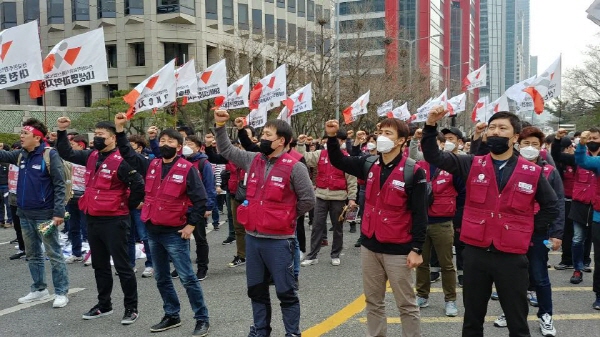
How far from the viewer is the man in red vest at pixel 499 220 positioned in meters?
4.02

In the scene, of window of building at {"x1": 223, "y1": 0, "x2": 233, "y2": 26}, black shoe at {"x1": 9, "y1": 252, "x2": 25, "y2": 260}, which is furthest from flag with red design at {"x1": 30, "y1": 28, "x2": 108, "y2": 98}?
window of building at {"x1": 223, "y1": 0, "x2": 233, "y2": 26}

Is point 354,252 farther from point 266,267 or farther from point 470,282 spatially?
point 470,282

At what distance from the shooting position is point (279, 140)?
16.1ft

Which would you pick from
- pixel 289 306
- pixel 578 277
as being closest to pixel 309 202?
pixel 289 306

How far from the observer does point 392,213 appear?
4480 mm

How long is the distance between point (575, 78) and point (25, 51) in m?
51.6

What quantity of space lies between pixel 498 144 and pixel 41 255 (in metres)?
5.38

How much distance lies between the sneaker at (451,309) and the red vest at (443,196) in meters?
0.94

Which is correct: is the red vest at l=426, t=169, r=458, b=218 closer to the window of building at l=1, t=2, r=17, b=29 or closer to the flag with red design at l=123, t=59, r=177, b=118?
the flag with red design at l=123, t=59, r=177, b=118

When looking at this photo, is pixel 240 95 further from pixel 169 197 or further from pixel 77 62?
pixel 169 197

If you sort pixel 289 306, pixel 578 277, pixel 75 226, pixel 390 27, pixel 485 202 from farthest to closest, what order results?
pixel 390 27 < pixel 75 226 < pixel 578 277 < pixel 289 306 < pixel 485 202

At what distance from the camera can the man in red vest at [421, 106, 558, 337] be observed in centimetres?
402

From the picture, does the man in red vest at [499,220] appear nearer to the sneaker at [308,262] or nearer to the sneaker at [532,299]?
the sneaker at [532,299]

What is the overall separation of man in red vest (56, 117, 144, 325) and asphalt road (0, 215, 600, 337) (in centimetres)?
32
